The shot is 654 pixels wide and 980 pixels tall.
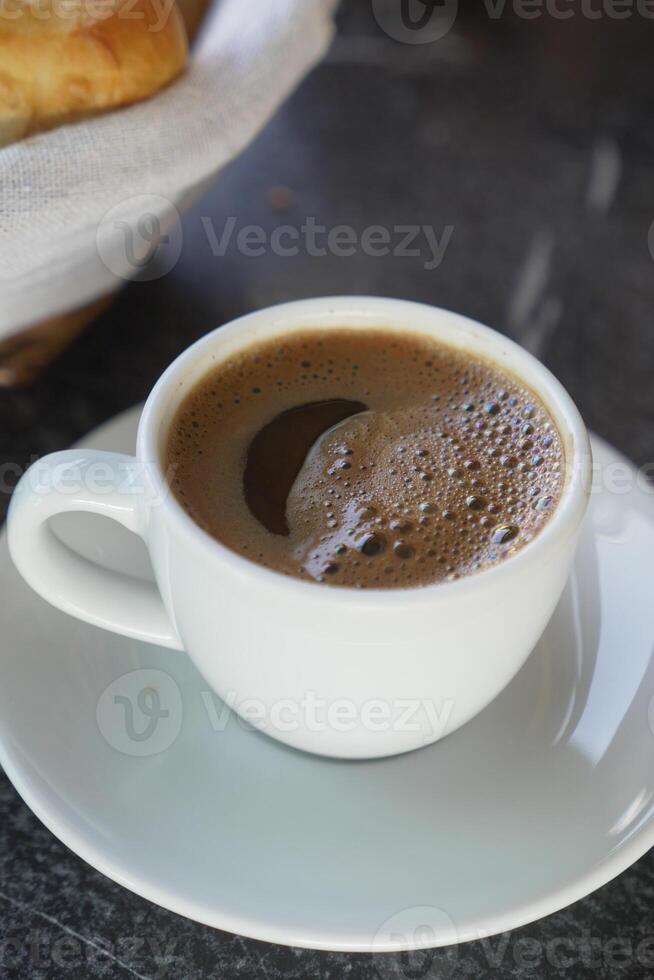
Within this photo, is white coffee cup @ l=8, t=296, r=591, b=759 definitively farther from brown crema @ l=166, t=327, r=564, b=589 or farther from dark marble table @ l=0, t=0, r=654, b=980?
dark marble table @ l=0, t=0, r=654, b=980

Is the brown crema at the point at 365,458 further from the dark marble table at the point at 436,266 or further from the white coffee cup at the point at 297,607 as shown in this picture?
the dark marble table at the point at 436,266

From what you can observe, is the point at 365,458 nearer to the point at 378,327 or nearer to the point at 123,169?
the point at 378,327

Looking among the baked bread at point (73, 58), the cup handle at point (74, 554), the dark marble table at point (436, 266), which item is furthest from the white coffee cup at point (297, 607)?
the baked bread at point (73, 58)

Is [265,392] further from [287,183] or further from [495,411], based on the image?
[287,183]

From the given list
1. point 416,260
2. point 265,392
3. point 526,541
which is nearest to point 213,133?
point 265,392

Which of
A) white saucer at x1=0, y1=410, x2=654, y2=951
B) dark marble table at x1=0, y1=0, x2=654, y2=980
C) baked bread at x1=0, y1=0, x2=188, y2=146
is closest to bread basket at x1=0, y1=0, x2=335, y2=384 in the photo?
baked bread at x1=0, y1=0, x2=188, y2=146
